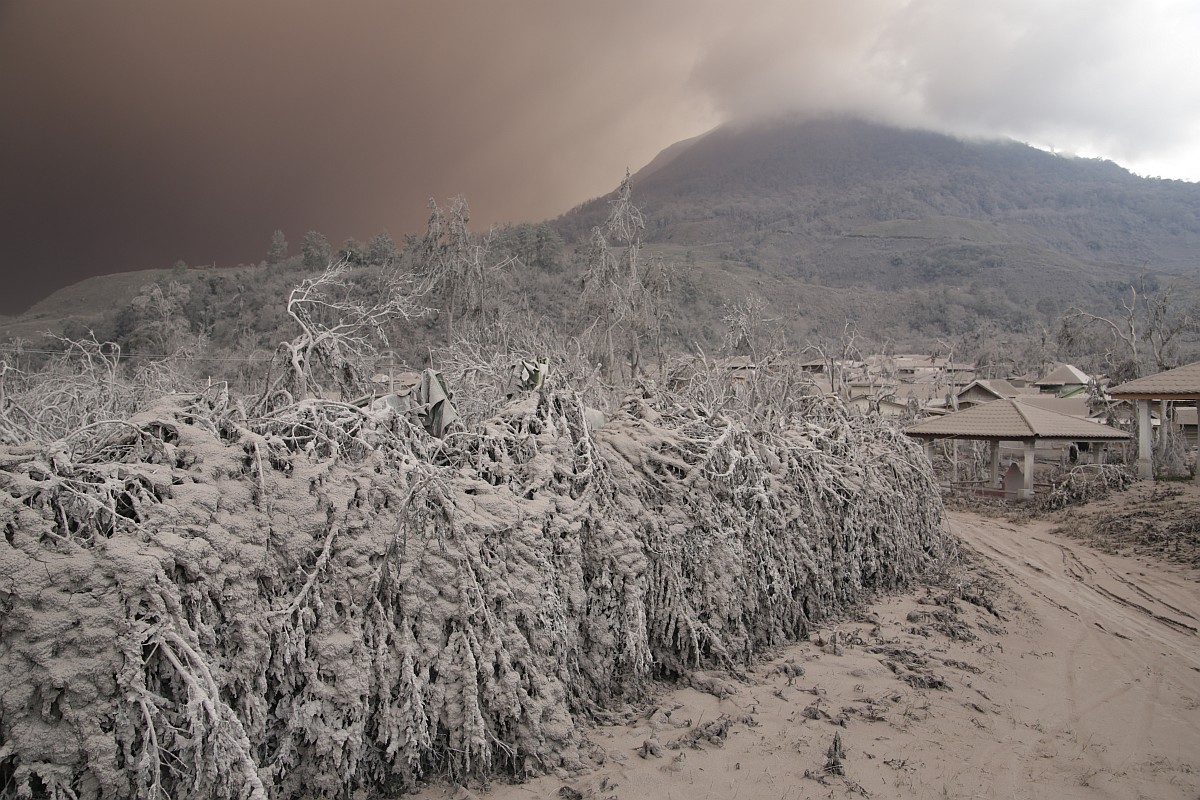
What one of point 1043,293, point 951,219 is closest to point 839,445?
point 1043,293

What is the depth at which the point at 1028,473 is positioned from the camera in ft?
53.0

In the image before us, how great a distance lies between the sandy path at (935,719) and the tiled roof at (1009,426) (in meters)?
9.25

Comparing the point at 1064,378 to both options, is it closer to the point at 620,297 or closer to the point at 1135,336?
the point at 1135,336

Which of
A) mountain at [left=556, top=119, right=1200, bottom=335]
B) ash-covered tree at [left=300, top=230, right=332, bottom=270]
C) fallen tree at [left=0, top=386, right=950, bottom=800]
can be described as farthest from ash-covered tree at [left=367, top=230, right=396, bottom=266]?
fallen tree at [left=0, top=386, right=950, bottom=800]

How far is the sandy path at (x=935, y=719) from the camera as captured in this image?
373cm

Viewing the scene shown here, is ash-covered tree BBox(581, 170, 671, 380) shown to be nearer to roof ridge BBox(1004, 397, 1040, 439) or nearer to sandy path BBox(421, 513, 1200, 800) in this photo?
roof ridge BBox(1004, 397, 1040, 439)

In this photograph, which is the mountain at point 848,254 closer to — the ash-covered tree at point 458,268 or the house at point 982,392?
the ash-covered tree at point 458,268

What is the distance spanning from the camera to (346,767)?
125 inches

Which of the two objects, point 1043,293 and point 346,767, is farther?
point 1043,293

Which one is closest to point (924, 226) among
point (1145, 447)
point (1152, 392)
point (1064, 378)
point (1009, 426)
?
point (1064, 378)

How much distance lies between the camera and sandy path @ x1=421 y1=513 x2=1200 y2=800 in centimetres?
373

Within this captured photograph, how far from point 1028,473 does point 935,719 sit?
45.4ft

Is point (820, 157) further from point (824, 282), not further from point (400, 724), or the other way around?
point (400, 724)

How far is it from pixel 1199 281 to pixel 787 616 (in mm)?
93118
